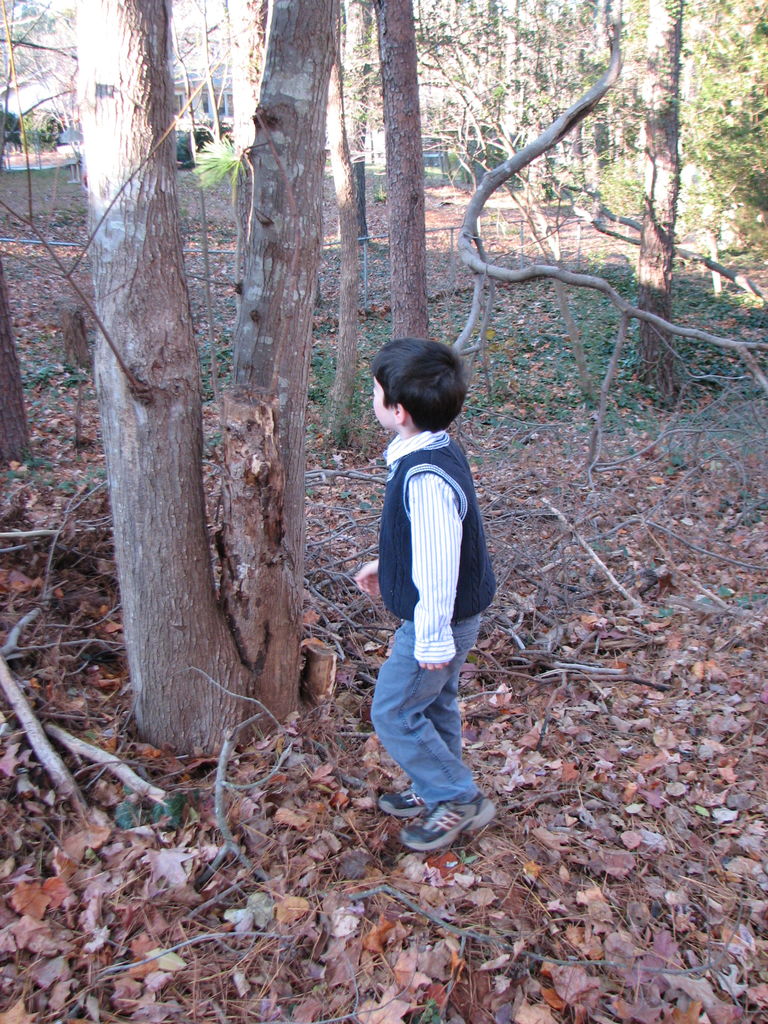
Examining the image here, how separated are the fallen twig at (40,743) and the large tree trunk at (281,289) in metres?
0.79

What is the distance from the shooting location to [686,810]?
3.09 meters

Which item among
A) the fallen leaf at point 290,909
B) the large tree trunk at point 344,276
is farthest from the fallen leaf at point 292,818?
the large tree trunk at point 344,276

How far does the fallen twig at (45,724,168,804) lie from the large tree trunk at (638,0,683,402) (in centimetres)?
1102

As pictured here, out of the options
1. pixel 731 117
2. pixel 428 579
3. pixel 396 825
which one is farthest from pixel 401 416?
pixel 731 117

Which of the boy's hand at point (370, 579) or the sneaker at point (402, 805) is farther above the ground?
the boy's hand at point (370, 579)

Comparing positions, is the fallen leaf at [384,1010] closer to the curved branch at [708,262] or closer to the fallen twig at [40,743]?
the fallen twig at [40,743]

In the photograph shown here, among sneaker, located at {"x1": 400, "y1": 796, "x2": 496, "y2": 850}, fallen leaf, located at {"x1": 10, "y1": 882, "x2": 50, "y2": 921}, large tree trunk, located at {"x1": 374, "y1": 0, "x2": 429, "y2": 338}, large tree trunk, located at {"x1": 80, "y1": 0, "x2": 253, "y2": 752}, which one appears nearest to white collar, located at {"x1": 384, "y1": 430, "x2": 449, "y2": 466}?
large tree trunk, located at {"x1": 80, "y1": 0, "x2": 253, "y2": 752}

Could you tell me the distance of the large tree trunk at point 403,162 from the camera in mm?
7094

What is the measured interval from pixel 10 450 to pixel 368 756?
18.5ft

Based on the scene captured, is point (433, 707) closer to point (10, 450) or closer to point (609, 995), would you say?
point (609, 995)

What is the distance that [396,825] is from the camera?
9.55 ft

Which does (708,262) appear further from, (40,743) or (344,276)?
(40,743)

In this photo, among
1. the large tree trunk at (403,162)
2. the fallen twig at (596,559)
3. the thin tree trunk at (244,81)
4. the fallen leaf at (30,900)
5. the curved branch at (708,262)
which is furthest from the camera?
the large tree trunk at (403,162)

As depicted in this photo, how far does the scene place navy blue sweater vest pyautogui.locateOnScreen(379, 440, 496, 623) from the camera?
2424 mm
